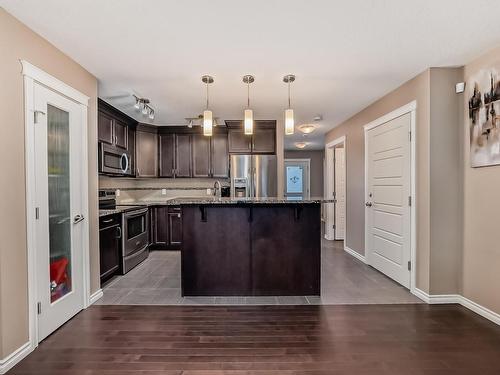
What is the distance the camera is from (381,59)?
2740mm

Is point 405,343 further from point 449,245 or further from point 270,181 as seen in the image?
point 270,181

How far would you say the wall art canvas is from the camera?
98.9 inches

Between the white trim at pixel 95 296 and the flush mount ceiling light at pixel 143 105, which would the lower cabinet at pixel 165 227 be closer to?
the flush mount ceiling light at pixel 143 105

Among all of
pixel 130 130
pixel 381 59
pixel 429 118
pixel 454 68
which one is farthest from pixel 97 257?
pixel 454 68

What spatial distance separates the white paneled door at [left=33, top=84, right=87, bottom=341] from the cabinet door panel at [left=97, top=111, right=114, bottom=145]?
3.93 feet

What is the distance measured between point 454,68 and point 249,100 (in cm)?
233

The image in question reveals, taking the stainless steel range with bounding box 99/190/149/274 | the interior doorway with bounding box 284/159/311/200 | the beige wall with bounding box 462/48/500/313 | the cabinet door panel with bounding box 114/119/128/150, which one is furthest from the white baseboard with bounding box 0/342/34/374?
the interior doorway with bounding box 284/159/311/200

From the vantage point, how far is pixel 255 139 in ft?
17.6

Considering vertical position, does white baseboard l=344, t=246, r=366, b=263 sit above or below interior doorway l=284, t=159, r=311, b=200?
below

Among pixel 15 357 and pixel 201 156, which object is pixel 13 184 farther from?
pixel 201 156

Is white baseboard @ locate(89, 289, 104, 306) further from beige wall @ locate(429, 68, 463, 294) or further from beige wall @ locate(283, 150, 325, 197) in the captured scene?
beige wall @ locate(283, 150, 325, 197)

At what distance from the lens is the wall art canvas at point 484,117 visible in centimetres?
251

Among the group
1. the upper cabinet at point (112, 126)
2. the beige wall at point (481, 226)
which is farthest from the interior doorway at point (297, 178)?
the beige wall at point (481, 226)

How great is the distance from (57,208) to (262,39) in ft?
7.36
